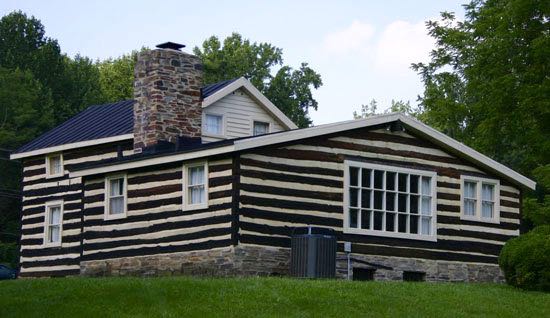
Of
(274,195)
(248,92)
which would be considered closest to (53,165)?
(248,92)

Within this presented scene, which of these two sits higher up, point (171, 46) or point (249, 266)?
point (171, 46)

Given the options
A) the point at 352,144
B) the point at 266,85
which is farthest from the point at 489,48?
the point at 266,85

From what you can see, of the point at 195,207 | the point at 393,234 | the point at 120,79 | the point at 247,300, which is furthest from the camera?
the point at 120,79

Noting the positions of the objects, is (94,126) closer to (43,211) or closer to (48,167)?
(48,167)

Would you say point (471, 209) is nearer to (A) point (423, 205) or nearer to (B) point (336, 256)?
(A) point (423, 205)

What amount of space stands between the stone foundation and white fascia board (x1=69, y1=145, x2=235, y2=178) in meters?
2.54

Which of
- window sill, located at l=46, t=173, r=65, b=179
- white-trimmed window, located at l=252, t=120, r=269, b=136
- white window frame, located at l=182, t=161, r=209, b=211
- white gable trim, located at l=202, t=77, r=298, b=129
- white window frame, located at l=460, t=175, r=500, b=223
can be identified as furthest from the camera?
white-trimmed window, located at l=252, t=120, r=269, b=136

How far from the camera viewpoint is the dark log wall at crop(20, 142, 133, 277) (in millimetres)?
42719

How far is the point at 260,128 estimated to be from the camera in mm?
46906

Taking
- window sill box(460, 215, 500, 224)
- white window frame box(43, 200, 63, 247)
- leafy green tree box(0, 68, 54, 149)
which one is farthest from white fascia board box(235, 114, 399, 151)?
leafy green tree box(0, 68, 54, 149)

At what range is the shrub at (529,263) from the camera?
29906mm

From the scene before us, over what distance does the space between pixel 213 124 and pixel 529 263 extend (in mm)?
17436

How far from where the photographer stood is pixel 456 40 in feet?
154

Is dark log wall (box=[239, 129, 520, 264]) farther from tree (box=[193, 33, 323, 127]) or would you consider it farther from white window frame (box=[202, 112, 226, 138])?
tree (box=[193, 33, 323, 127])
